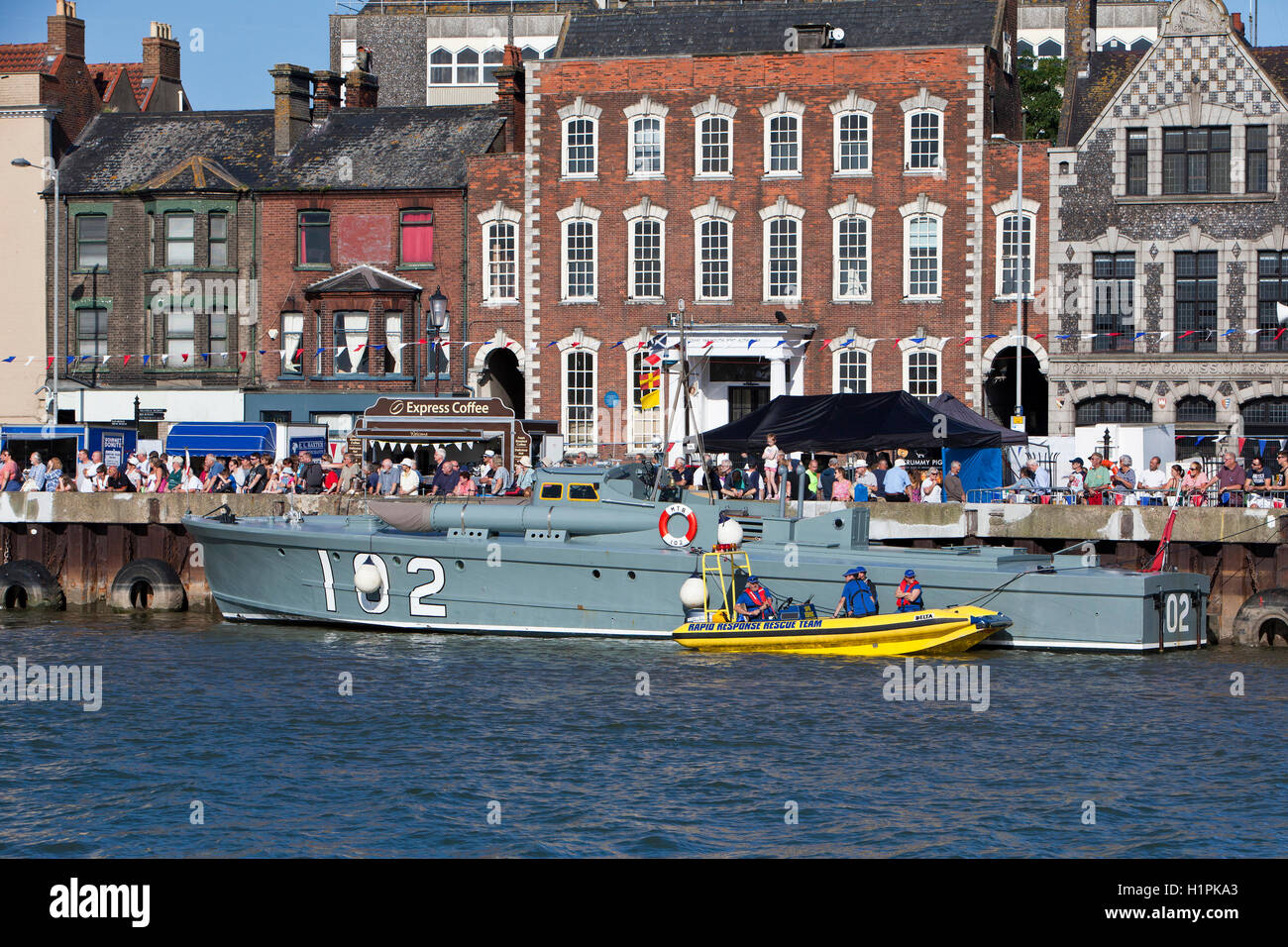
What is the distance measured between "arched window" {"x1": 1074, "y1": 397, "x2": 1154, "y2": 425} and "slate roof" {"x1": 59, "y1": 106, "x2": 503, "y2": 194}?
19215 millimetres

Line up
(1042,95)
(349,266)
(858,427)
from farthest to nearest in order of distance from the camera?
(1042,95), (349,266), (858,427)

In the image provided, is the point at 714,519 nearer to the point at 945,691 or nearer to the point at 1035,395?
the point at 945,691

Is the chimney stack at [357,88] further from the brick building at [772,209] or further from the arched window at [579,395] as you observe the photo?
the arched window at [579,395]

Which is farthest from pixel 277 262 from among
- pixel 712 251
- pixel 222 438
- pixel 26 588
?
pixel 26 588

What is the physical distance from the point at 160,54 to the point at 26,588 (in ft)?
98.8

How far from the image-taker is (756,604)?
2488cm

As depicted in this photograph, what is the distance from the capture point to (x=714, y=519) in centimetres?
2622

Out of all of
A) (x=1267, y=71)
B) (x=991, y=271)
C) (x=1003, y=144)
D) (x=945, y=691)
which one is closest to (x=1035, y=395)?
(x=991, y=271)

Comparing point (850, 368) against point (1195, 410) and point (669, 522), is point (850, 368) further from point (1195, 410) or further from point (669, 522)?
point (669, 522)

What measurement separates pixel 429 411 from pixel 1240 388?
69.0ft

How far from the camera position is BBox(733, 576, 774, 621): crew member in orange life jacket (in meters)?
24.8

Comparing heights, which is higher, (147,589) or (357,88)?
(357,88)

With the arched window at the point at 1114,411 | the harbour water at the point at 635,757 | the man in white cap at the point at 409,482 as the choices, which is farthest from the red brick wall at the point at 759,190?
the harbour water at the point at 635,757

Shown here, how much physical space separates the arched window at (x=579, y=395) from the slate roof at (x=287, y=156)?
6468 millimetres
